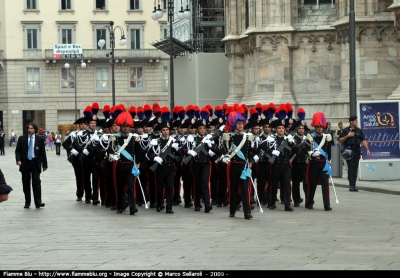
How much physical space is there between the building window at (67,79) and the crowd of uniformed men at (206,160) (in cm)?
5838

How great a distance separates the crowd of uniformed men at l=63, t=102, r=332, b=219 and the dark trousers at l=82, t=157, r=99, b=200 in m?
0.04

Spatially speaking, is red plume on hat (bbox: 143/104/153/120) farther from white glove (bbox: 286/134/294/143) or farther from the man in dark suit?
white glove (bbox: 286/134/294/143)

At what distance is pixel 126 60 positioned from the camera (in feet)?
260

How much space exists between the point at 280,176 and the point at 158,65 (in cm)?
6128

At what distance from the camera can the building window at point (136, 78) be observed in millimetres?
79500

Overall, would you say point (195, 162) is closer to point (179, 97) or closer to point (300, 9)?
point (300, 9)

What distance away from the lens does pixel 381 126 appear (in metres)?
25.5

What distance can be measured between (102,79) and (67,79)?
2.79 m

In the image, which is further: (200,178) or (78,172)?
(78,172)

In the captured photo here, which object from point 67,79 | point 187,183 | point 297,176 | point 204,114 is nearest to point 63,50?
point 67,79

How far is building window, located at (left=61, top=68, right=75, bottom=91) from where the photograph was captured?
7875cm

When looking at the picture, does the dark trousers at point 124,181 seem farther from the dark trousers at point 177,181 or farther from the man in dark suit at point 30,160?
the man in dark suit at point 30,160

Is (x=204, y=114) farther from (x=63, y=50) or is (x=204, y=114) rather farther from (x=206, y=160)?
(x=63, y=50)

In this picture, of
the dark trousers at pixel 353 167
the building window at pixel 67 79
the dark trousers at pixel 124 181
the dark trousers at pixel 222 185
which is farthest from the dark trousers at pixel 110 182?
the building window at pixel 67 79
